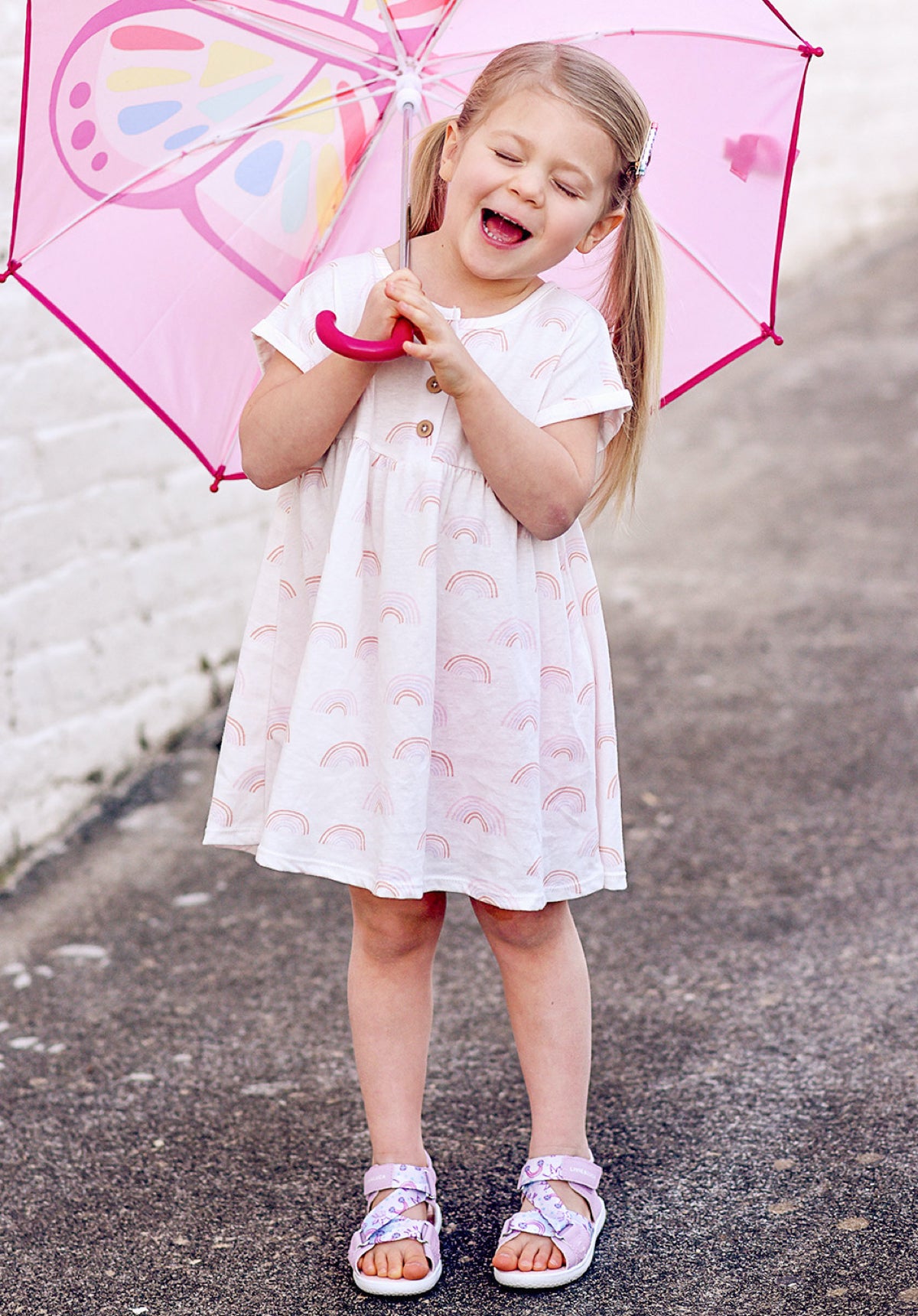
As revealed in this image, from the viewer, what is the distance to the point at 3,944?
3072mm

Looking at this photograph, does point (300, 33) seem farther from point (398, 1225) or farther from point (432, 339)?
point (398, 1225)

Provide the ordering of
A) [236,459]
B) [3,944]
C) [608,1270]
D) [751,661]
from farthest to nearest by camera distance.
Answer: [751,661], [3,944], [236,459], [608,1270]

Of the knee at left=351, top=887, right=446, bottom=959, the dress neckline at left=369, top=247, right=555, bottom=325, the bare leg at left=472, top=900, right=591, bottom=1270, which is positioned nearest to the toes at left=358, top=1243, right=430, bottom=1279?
the bare leg at left=472, top=900, right=591, bottom=1270

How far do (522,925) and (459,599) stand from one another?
1.58 feet

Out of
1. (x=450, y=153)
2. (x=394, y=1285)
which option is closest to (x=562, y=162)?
(x=450, y=153)

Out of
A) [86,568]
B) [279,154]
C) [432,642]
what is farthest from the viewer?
[86,568]

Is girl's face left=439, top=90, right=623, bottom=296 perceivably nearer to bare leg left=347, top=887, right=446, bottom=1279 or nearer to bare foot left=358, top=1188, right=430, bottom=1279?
bare leg left=347, top=887, right=446, bottom=1279

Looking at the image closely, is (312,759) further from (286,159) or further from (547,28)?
(547,28)

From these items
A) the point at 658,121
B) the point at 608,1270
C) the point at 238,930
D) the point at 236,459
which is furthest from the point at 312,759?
the point at 238,930

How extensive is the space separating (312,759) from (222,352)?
2.12ft

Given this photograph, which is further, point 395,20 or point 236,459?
point 236,459

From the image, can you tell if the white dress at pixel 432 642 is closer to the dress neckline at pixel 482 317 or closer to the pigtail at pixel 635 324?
the dress neckline at pixel 482 317

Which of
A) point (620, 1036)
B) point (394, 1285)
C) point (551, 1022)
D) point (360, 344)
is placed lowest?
point (620, 1036)

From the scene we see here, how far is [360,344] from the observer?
6.20 feet
